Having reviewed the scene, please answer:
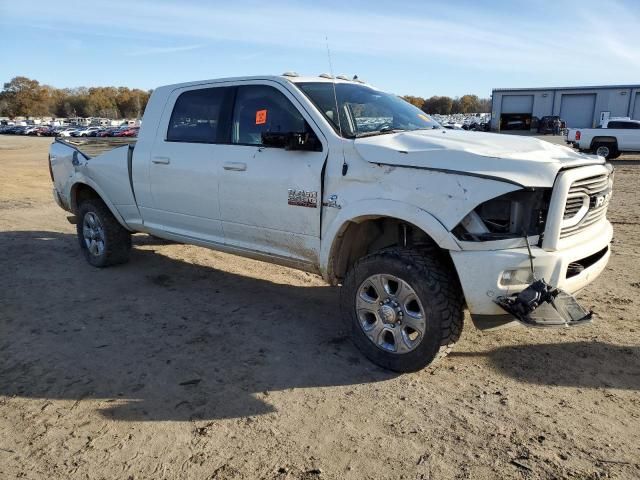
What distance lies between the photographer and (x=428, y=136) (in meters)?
3.97

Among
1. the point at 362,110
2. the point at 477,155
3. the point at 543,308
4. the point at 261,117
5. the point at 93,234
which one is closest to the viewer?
the point at 543,308

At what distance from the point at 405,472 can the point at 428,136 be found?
2400 mm

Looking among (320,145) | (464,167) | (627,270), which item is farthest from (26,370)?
(627,270)

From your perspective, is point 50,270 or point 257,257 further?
point 50,270

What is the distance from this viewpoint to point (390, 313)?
12.0 feet

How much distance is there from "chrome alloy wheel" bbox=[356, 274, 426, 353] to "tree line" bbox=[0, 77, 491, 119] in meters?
120

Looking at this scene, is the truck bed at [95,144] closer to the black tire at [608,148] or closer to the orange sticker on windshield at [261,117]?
the orange sticker on windshield at [261,117]

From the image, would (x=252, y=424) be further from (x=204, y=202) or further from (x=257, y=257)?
(x=204, y=202)

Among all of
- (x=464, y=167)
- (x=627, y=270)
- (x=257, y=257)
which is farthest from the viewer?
(x=627, y=270)

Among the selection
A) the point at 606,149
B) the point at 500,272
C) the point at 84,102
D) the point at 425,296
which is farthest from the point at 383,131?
the point at 84,102

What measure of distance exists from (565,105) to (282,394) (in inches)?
2440

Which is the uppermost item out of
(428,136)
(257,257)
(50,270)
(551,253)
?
(428,136)

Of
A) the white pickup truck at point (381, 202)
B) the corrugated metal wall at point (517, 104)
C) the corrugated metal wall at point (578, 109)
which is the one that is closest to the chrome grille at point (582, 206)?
the white pickup truck at point (381, 202)

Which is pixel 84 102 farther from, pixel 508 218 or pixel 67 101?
pixel 508 218
